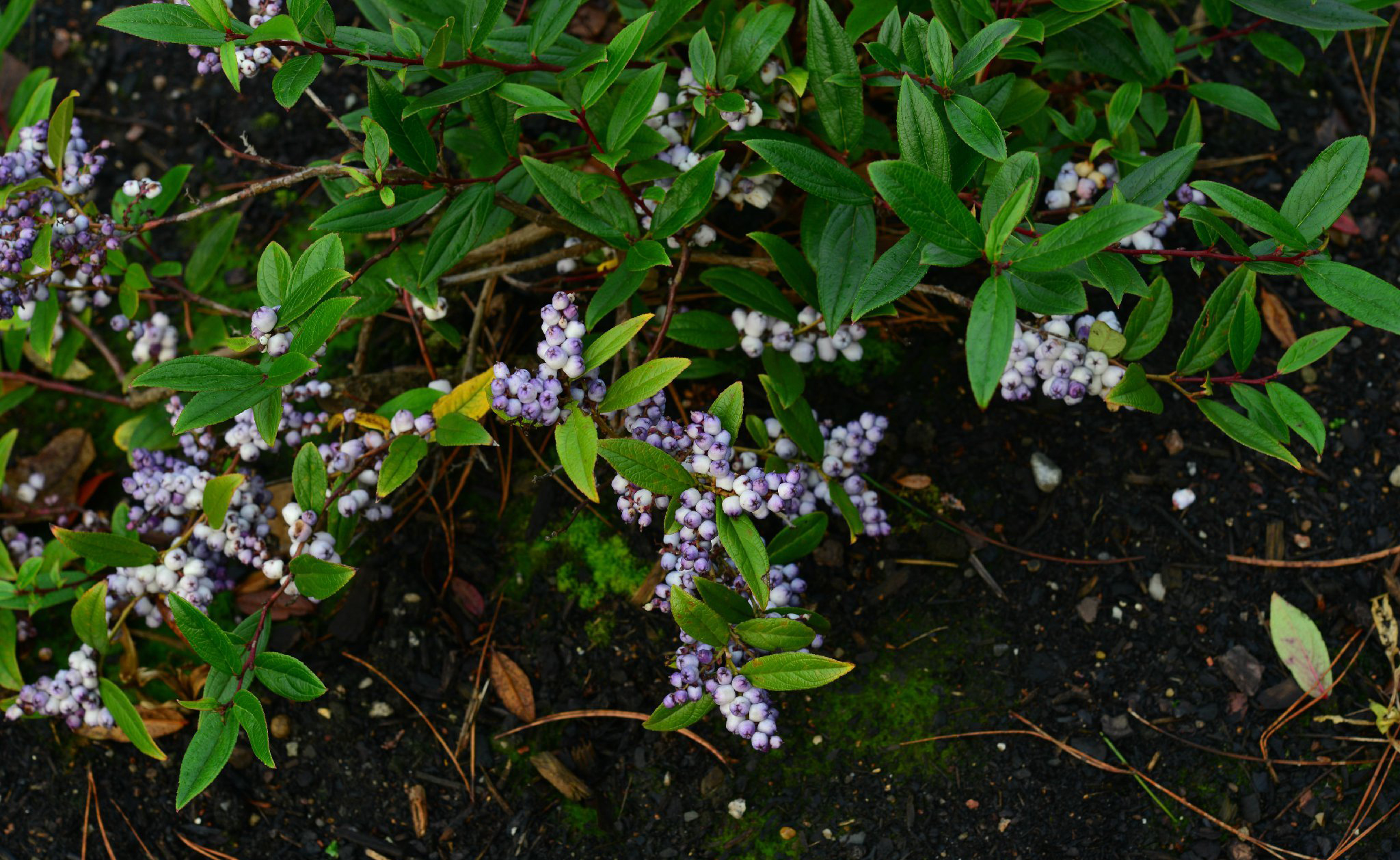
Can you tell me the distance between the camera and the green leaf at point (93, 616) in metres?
2.02

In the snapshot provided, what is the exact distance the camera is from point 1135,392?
5.64 ft

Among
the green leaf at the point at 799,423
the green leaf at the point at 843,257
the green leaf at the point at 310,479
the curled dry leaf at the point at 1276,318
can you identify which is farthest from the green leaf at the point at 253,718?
the curled dry leaf at the point at 1276,318

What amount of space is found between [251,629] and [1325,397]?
2.34 m

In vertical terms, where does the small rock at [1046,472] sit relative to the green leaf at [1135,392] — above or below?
below

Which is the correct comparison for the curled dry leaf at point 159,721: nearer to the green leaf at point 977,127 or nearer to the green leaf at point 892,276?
the green leaf at point 892,276

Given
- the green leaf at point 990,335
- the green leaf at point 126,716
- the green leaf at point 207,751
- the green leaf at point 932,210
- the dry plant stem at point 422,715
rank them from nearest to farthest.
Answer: the green leaf at point 990,335 < the green leaf at point 932,210 < the green leaf at point 207,751 < the green leaf at point 126,716 < the dry plant stem at point 422,715

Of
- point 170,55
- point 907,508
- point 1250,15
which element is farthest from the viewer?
point 170,55

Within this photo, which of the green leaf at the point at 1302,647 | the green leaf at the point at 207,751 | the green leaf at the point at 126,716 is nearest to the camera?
the green leaf at the point at 207,751

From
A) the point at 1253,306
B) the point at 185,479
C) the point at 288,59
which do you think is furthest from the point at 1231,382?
the point at 185,479

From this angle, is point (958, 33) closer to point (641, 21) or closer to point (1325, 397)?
point (641, 21)

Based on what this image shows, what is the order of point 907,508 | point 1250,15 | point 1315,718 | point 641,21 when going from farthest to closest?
point 1250,15 < point 907,508 < point 1315,718 < point 641,21

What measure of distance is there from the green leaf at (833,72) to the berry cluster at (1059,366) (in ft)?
1.62

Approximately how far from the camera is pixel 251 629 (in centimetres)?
185

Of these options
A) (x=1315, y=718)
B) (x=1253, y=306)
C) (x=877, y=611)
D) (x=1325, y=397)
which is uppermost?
(x=1253, y=306)
